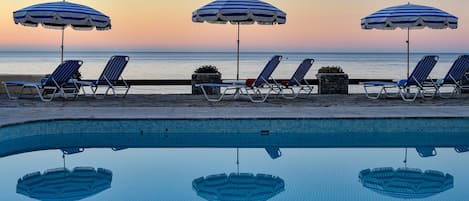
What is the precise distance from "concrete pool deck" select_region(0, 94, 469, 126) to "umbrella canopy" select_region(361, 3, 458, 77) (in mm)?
1392

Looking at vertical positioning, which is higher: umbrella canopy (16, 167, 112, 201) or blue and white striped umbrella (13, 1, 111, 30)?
blue and white striped umbrella (13, 1, 111, 30)

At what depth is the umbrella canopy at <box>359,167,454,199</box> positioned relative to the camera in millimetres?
6078

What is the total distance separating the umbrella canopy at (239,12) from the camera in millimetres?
12008

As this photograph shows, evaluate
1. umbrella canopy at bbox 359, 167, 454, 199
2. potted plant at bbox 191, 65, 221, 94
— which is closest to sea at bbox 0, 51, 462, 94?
potted plant at bbox 191, 65, 221, 94

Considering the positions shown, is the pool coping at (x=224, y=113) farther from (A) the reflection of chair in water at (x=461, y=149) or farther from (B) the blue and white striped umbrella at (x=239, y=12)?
(B) the blue and white striped umbrella at (x=239, y=12)

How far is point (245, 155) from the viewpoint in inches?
312

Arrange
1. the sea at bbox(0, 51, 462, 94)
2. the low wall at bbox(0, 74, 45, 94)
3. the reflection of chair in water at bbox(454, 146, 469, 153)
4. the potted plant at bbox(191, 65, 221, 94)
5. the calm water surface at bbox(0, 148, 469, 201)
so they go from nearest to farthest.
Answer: the calm water surface at bbox(0, 148, 469, 201) → the reflection of chair in water at bbox(454, 146, 469, 153) → the low wall at bbox(0, 74, 45, 94) → the potted plant at bbox(191, 65, 221, 94) → the sea at bbox(0, 51, 462, 94)

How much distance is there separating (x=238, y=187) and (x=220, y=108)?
411 centimetres

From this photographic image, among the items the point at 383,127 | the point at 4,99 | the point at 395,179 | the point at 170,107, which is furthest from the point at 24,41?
the point at 395,179

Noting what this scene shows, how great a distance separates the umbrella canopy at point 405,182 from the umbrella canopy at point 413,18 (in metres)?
5.30

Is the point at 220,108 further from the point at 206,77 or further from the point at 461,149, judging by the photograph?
the point at 461,149

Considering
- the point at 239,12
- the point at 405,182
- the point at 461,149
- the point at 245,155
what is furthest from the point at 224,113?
the point at 405,182

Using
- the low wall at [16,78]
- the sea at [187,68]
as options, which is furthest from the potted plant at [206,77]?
the low wall at [16,78]

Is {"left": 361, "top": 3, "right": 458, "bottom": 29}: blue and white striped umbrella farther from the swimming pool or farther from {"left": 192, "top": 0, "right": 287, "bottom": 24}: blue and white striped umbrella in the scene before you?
the swimming pool
